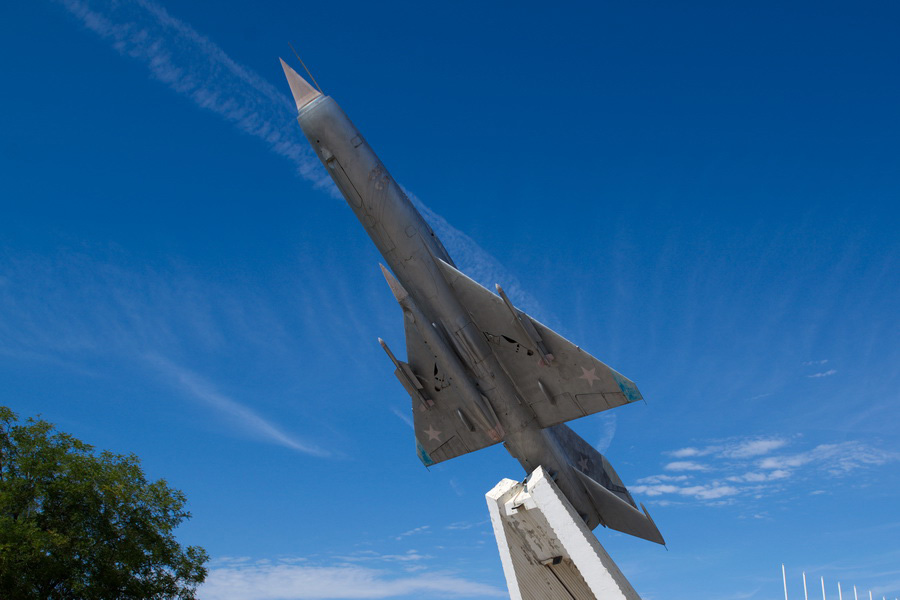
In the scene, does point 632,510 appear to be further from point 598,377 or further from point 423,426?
point 423,426

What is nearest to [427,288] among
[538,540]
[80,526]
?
[538,540]

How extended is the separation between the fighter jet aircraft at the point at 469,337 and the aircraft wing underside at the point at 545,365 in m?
0.02

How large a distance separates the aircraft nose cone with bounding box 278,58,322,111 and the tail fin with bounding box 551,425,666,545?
8416mm

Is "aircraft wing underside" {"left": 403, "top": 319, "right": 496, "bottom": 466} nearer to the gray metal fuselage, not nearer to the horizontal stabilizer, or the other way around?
the gray metal fuselage

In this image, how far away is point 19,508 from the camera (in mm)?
16594

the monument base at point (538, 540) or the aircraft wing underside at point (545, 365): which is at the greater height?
the aircraft wing underside at point (545, 365)

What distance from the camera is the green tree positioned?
1542 cm

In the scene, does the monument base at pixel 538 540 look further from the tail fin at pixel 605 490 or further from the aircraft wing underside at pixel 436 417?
the tail fin at pixel 605 490

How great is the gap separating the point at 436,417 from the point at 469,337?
2.50m

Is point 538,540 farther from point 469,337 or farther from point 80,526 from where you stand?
point 80,526

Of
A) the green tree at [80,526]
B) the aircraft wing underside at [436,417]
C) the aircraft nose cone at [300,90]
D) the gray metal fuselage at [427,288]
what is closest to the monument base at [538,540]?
the gray metal fuselage at [427,288]

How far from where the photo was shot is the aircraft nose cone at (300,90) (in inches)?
511

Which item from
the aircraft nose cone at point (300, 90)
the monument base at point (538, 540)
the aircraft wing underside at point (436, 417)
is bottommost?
the monument base at point (538, 540)

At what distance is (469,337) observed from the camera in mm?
13195
